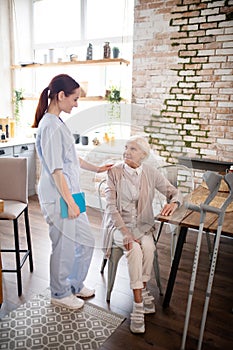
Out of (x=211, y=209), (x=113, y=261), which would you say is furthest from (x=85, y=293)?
(x=211, y=209)

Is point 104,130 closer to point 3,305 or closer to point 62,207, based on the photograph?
point 62,207

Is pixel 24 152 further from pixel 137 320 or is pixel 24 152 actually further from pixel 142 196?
pixel 137 320

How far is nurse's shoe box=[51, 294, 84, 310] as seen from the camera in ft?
6.68

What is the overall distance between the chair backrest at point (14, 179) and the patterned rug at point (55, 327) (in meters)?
0.78

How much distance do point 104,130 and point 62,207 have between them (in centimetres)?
49

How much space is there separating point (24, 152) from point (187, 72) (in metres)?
2.19

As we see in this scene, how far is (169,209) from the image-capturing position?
186 cm

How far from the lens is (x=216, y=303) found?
7.07 ft

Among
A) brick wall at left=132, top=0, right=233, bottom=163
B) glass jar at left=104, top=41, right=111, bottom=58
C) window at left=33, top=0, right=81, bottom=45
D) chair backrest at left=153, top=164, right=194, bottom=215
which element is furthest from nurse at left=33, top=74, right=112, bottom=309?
window at left=33, top=0, right=81, bottom=45

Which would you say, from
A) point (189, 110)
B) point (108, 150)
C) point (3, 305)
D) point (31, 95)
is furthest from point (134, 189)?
point (31, 95)

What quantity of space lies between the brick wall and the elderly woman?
107 cm

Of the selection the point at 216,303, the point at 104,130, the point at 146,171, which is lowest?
the point at 216,303

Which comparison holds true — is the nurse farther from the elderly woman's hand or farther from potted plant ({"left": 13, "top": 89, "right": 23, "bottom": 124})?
potted plant ({"left": 13, "top": 89, "right": 23, "bottom": 124})

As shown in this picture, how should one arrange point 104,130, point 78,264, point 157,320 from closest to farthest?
point 104,130, point 157,320, point 78,264
